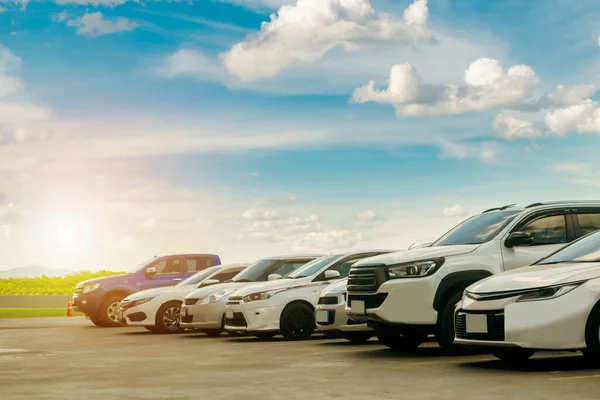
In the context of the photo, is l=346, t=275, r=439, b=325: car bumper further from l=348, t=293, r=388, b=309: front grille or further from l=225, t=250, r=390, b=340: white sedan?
l=225, t=250, r=390, b=340: white sedan

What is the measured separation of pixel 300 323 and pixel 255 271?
298 cm

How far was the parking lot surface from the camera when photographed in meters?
9.13

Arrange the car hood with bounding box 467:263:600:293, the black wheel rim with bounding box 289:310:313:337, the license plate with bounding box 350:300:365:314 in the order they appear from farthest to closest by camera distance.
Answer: the black wheel rim with bounding box 289:310:313:337 < the license plate with bounding box 350:300:365:314 < the car hood with bounding box 467:263:600:293

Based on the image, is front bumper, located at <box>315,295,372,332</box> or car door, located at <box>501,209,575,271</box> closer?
car door, located at <box>501,209,575,271</box>

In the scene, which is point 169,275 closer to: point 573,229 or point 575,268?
point 573,229

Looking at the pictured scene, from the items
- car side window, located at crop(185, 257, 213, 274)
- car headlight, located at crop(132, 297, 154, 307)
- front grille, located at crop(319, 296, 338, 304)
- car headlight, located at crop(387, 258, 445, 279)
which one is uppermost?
car side window, located at crop(185, 257, 213, 274)

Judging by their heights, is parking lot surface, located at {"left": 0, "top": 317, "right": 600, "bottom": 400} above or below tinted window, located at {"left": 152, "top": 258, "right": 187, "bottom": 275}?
below

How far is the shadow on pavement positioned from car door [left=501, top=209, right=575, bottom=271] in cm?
157

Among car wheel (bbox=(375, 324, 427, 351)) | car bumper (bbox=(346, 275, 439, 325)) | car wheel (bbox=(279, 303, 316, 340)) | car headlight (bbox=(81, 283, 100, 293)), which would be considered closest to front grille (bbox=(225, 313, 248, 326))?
car wheel (bbox=(279, 303, 316, 340))

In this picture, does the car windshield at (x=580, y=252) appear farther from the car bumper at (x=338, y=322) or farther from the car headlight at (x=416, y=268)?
the car bumper at (x=338, y=322)

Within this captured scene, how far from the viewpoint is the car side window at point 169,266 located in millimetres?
24719

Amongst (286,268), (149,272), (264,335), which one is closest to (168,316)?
(286,268)

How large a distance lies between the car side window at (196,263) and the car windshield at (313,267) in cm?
722

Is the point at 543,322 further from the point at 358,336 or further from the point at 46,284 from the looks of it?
the point at 46,284
